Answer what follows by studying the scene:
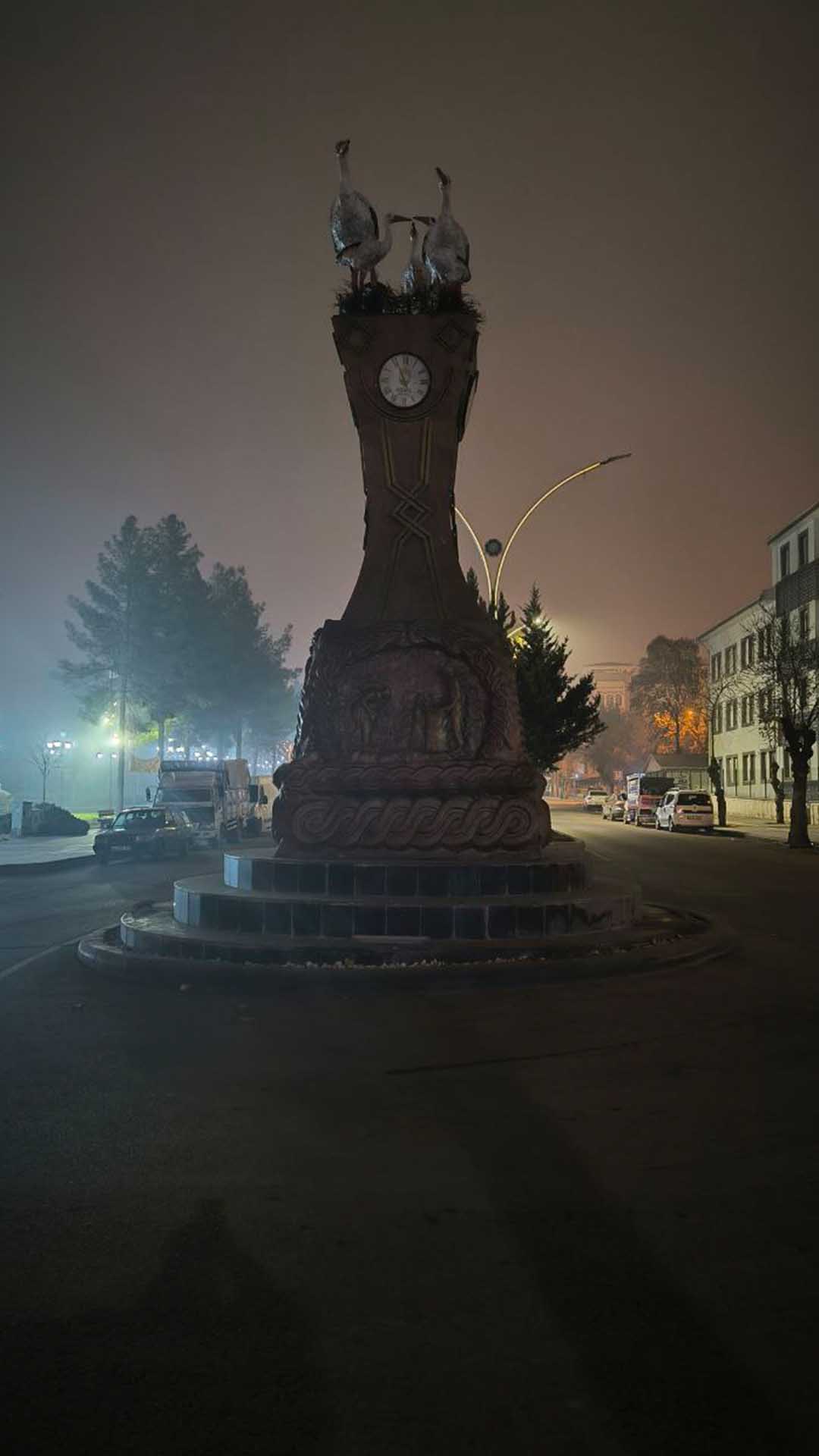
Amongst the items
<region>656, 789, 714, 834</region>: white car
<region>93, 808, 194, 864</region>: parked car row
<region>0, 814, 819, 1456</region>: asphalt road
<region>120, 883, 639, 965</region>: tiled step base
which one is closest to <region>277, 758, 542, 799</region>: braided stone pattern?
<region>120, 883, 639, 965</region>: tiled step base

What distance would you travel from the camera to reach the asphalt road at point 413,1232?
9.07 ft

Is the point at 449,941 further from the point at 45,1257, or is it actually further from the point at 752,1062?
the point at 45,1257

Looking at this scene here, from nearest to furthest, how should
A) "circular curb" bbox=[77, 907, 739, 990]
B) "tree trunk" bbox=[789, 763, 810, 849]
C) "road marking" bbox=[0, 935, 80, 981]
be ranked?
"circular curb" bbox=[77, 907, 739, 990] < "road marking" bbox=[0, 935, 80, 981] < "tree trunk" bbox=[789, 763, 810, 849]

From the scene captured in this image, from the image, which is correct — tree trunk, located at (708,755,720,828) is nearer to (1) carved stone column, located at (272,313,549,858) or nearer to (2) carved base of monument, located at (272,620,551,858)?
(1) carved stone column, located at (272,313,549,858)

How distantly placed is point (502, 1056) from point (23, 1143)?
9.42 ft

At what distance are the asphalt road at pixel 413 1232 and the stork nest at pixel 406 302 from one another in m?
10.6

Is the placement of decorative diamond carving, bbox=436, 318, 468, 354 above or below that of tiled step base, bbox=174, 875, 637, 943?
above

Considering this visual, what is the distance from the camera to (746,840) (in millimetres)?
39375

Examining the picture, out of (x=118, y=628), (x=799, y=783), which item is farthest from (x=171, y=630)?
(x=799, y=783)

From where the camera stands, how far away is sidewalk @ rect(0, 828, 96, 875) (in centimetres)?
2512

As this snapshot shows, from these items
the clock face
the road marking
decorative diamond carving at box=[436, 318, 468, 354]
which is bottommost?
the road marking

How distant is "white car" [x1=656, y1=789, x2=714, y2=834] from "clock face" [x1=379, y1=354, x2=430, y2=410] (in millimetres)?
34270

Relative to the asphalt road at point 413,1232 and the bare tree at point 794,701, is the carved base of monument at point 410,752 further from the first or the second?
the bare tree at point 794,701

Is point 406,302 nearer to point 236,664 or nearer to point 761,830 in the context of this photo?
point 761,830
